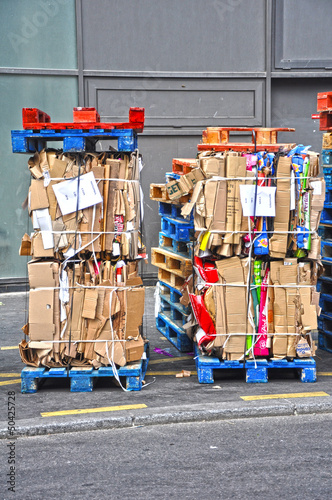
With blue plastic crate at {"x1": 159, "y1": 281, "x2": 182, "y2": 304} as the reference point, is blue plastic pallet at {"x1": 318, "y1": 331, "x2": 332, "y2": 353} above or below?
below

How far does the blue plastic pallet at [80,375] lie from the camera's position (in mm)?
6723

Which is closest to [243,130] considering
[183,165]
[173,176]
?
[183,165]

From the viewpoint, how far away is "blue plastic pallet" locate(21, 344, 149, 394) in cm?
672

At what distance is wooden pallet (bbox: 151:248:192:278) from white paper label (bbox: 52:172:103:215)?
1.90 meters

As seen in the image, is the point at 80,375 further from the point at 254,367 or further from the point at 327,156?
the point at 327,156

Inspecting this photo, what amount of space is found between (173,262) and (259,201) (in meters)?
2.48

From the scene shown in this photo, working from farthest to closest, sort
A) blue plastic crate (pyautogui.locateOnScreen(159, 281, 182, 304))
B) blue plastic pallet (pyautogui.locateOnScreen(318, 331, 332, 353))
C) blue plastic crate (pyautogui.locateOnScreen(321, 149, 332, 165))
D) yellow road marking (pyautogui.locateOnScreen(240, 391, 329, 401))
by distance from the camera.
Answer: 1. blue plastic crate (pyautogui.locateOnScreen(159, 281, 182, 304))
2. blue plastic pallet (pyautogui.locateOnScreen(318, 331, 332, 353))
3. blue plastic crate (pyautogui.locateOnScreen(321, 149, 332, 165))
4. yellow road marking (pyautogui.locateOnScreen(240, 391, 329, 401))

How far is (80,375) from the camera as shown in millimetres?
6746

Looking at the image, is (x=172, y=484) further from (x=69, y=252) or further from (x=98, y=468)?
(x=69, y=252)

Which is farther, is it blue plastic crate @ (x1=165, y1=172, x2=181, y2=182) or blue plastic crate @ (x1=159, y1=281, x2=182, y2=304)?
blue plastic crate @ (x1=159, y1=281, x2=182, y2=304)

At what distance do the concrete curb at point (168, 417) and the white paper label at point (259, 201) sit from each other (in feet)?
6.05

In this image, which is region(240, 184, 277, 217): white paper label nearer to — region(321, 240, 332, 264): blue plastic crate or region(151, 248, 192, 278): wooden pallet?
region(151, 248, 192, 278): wooden pallet

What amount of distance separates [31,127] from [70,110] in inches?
228

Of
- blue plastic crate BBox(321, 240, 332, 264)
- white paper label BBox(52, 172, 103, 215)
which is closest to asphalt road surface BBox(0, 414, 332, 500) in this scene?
white paper label BBox(52, 172, 103, 215)
